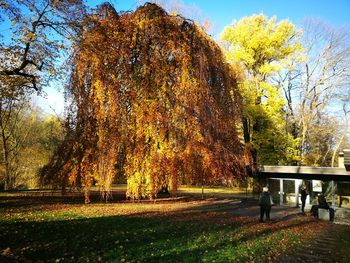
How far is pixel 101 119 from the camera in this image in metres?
16.3

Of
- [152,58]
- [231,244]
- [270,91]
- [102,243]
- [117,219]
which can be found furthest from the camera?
[270,91]

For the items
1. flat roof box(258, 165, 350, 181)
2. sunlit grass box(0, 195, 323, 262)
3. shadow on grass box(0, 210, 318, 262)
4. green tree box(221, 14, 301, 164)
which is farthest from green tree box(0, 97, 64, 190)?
shadow on grass box(0, 210, 318, 262)

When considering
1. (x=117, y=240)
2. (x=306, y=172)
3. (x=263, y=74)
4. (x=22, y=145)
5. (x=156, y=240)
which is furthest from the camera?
(x=22, y=145)

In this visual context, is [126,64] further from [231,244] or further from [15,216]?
[231,244]

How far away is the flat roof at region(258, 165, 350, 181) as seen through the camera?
18.1 m

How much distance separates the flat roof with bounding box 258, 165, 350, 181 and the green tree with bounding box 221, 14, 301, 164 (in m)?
3.20

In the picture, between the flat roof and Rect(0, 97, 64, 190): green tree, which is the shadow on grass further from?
Rect(0, 97, 64, 190): green tree

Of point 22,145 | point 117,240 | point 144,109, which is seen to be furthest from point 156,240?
point 22,145

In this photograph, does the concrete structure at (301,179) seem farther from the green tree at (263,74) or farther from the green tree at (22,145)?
the green tree at (22,145)

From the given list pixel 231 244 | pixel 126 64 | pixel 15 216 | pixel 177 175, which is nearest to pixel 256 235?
pixel 231 244

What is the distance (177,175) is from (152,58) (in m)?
6.89

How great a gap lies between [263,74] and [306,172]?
1074cm

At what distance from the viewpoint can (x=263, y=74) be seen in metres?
27.4

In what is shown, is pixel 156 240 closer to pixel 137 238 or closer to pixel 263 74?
pixel 137 238
